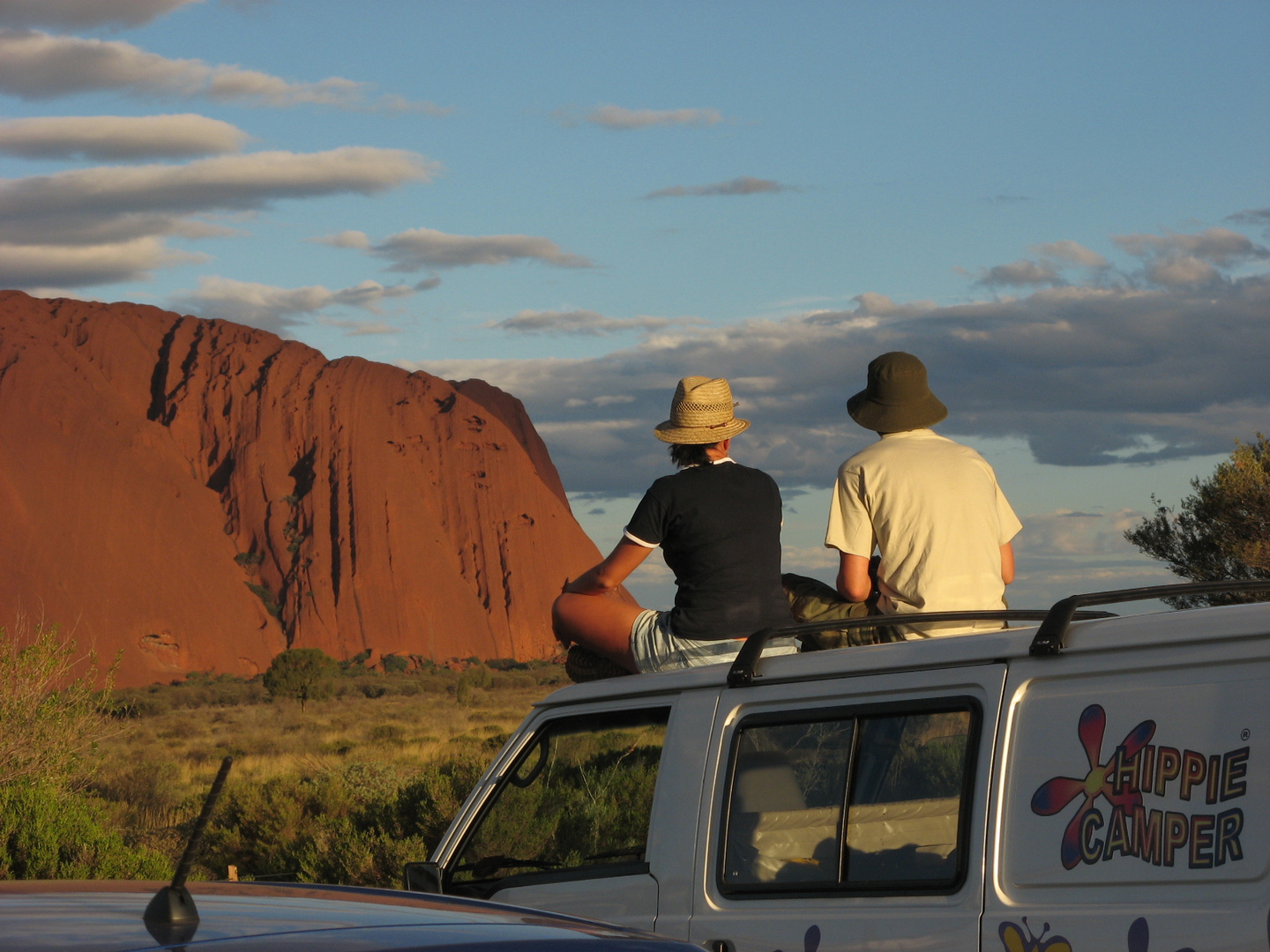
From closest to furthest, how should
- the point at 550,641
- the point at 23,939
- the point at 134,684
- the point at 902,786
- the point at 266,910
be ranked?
the point at 23,939, the point at 266,910, the point at 902,786, the point at 134,684, the point at 550,641

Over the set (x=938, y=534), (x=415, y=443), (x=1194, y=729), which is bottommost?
(x=1194, y=729)

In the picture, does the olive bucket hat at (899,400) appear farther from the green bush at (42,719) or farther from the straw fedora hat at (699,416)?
the green bush at (42,719)

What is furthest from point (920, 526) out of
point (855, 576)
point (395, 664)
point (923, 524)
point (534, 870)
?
point (395, 664)

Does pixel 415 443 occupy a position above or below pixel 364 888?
above

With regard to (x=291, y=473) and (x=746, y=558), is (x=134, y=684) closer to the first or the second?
(x=291, y=473)

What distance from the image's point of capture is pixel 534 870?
3883 mm

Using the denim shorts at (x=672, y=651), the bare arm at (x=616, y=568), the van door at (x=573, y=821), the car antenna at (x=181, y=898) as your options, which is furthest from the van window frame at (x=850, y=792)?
the car antenna at (x=181, y=898)

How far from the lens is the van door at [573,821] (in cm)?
361

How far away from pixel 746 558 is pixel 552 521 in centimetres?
8118

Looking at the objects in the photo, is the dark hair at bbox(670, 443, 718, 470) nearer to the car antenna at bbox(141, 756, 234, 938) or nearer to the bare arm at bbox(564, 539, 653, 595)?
the bare arm at bbox(564, 539, 653, 595)

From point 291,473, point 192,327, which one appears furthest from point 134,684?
point 192,327

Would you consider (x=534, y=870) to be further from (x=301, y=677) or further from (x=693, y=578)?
(x=301, y=677)

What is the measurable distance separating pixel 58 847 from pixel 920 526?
811 centimetres

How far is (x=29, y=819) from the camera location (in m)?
10.2
